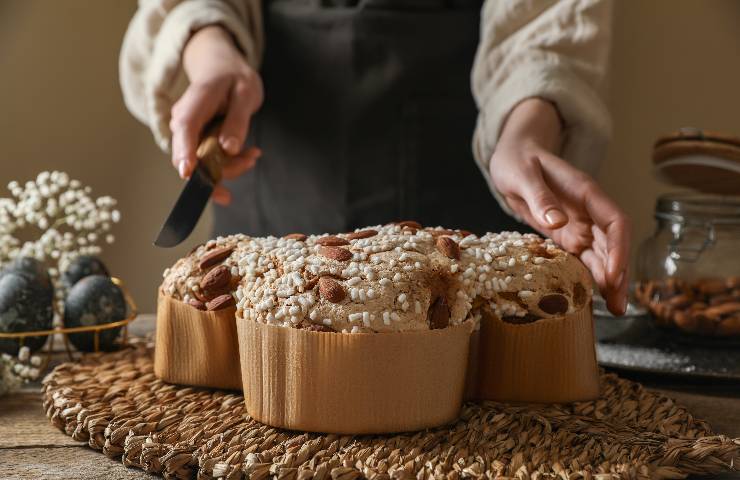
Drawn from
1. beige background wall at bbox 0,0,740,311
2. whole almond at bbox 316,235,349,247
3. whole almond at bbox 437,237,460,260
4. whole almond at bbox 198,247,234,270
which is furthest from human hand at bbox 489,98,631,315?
beige background wall at bbox 0,0,740,311

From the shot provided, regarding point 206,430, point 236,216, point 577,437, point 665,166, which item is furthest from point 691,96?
point 206,430

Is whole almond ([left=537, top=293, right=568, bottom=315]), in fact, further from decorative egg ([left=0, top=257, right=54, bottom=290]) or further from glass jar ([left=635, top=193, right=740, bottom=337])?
decorative egg ([left=0, top=257, right=54, bottom=290])

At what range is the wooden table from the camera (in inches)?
30.7

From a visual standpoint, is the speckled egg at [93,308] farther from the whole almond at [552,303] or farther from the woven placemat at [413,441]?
the whole almond at [552,303]

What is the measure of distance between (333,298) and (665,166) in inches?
24.9

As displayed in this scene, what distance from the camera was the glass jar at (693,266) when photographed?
1167 mm

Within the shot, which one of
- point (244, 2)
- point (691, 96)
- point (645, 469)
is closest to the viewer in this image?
point (645, 469)

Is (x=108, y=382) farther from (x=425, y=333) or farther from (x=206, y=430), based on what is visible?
(x=425, y=333)

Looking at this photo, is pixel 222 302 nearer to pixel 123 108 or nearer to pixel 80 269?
pixel 80 269

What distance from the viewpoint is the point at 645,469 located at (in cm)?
73

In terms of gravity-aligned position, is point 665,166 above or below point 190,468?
above

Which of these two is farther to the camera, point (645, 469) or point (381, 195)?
point (381, 195)

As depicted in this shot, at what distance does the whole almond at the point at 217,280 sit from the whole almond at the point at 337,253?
11cm

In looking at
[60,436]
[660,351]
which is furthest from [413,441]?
[660,351]
